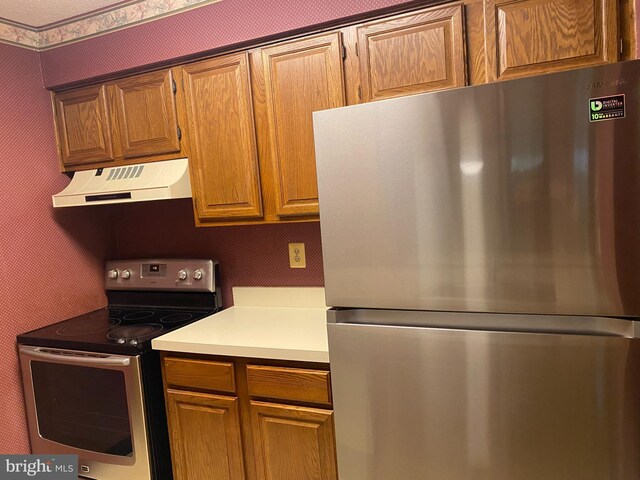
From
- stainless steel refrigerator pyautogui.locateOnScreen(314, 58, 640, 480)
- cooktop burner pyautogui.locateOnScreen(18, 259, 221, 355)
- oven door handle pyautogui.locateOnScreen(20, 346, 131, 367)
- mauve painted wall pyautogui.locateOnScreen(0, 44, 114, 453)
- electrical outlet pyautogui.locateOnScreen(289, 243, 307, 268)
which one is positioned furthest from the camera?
electrical outlet pyautogui.locateOnScreen(289, 243, 307, 268)

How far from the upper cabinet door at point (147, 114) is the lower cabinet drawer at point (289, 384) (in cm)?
104

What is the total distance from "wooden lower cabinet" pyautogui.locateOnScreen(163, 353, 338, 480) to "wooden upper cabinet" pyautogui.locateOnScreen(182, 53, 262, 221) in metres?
0.65

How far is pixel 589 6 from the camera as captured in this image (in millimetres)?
1409

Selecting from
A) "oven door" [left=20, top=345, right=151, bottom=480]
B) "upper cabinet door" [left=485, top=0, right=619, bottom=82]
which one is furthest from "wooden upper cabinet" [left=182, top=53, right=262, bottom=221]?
"upper cabinet door" [left=485, top=0, right=619, bottom=82]

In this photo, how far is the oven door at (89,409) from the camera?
1.91 metres

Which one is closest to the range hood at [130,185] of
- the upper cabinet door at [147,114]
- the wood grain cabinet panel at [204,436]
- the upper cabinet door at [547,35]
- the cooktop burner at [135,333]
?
the upper cabinet door at [147,114]

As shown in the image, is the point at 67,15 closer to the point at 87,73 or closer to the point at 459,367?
the point at 87,73

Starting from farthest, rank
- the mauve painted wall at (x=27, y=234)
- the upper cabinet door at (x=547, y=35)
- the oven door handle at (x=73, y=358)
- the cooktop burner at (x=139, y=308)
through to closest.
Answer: the mauve painted wall at (x=27, y=234) → the cooktop burner at (x=139, y=308) → the oven door handle at (x=73, y=358) → the upper cabinet door at (x=547, y=35)

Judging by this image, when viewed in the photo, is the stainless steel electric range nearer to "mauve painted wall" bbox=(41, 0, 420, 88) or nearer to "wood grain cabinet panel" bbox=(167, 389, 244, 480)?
"wood grain cabinet panel" bbox=(167, 389, 244, 480)

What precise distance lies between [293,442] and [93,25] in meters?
2.02

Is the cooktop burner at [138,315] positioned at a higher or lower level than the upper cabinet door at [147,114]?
lower

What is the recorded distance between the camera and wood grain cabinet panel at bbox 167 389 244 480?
5.89 feet

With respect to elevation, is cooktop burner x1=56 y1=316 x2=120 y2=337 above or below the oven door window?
above

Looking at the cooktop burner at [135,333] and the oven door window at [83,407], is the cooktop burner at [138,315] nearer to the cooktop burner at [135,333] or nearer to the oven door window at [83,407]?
the cooktop burner at [135,333]
